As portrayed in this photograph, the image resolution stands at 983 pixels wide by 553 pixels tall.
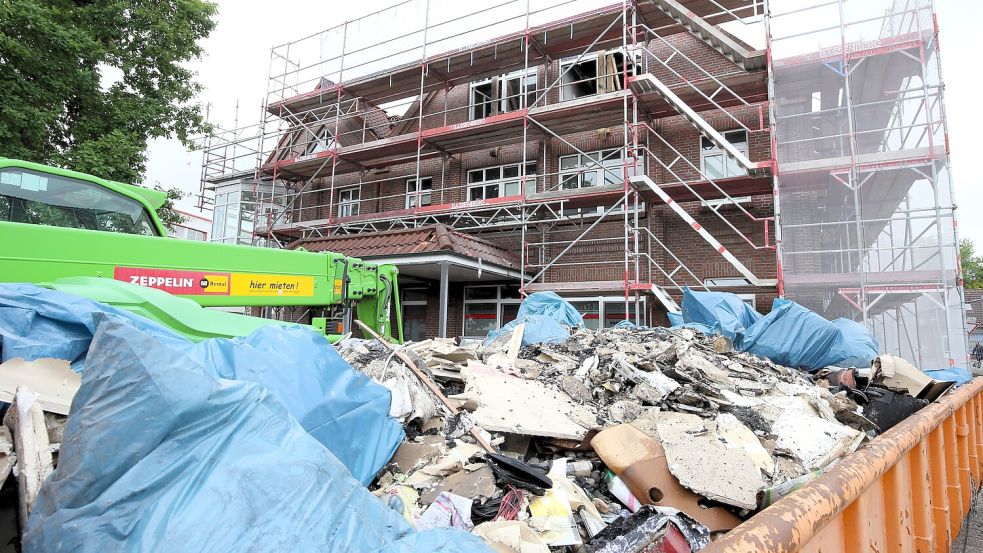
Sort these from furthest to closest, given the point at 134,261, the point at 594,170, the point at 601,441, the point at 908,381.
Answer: the point at 594,170
the point at 908,381
the point at 134,261
the point at 601,441

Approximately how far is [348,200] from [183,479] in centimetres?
1593

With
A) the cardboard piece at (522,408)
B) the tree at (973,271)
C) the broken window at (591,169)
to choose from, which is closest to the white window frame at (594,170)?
the broken window at (591,169)

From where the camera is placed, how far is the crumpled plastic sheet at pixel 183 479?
1.47m

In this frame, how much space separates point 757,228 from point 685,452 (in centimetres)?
944

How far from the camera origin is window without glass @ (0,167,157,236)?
394cm

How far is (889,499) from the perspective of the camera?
226 centimetres

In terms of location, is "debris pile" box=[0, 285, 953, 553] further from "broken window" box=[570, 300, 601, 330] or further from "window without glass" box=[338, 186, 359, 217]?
"window without glass" box=[338, 186, 359, 217]

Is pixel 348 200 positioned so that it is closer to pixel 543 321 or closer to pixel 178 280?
pixel 543 321

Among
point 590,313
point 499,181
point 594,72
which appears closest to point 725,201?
point 590,313

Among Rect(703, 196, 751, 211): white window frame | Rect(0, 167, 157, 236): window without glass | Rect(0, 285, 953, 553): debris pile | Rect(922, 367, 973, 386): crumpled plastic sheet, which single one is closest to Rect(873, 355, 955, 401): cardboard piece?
Rect(0, 285, 953, 553): debris pile

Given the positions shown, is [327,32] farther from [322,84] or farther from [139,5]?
[139,5]

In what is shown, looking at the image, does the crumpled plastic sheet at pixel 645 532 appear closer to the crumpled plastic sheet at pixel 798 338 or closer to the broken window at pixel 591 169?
the crumpled plastic sheet at pixel 798 338

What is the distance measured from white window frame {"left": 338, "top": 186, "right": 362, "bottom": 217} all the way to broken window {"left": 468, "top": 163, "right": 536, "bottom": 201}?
422 centimetres

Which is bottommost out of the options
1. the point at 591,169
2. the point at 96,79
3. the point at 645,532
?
the point at 645,532
